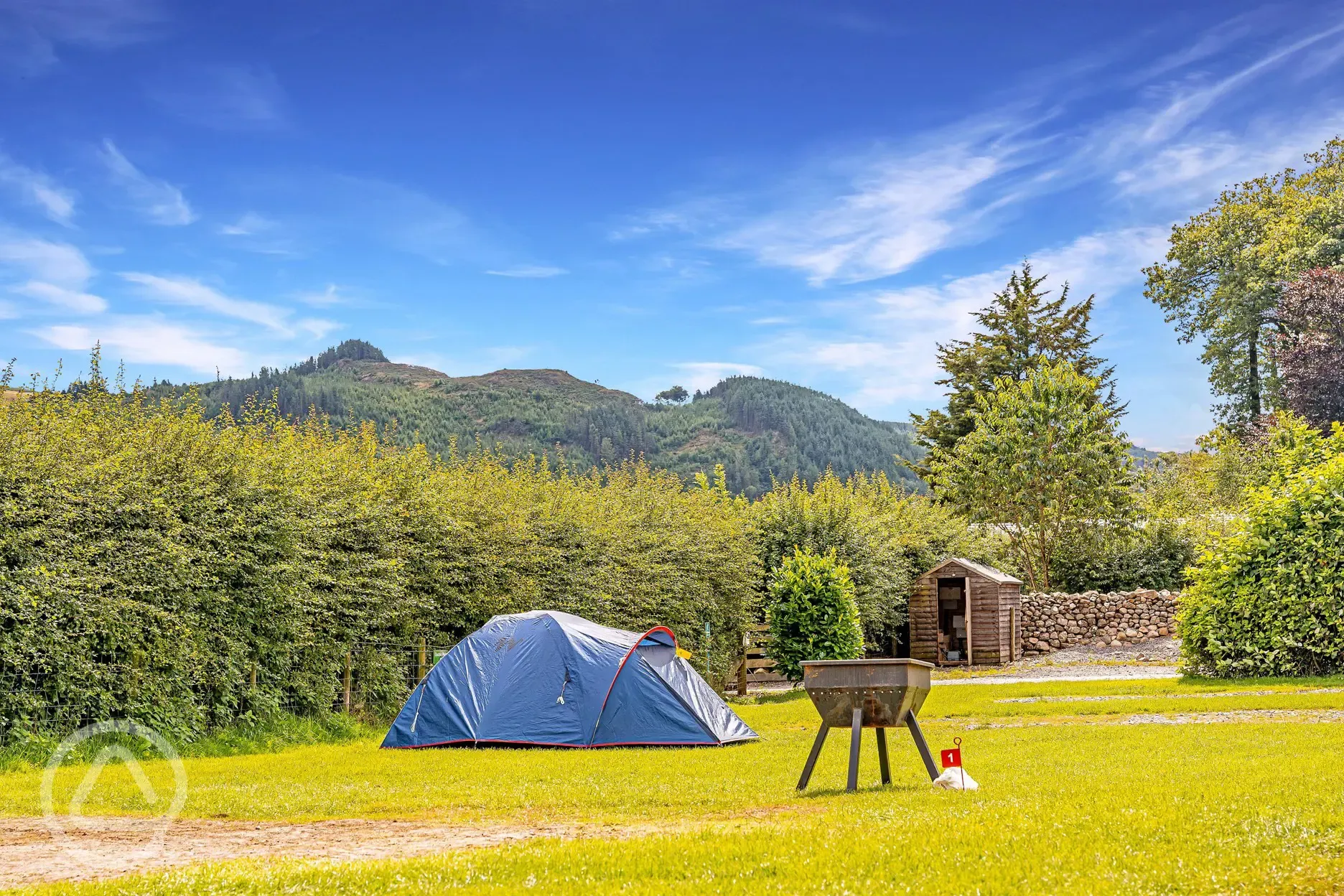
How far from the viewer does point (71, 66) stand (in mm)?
16422

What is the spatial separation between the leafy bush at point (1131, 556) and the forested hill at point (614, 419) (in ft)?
171

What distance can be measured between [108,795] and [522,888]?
5.72 meters

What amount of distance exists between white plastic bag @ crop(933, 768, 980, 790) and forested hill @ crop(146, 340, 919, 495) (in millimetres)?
77731

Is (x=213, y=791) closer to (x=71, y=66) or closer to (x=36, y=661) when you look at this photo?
(x=36, y=661)

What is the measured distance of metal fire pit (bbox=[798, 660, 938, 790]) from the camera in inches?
318

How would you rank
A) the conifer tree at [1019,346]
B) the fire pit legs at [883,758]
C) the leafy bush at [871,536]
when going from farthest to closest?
the conifer tree at [1019,346]
the leafy bush at [871,536]
the fire pit legs at [883,758]

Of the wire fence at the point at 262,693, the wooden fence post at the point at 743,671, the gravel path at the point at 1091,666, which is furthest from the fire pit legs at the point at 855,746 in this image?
the gravel path at the point at 1091,666

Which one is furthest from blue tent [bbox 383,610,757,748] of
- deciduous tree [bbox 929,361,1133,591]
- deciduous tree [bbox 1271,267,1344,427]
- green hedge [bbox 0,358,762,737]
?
deciduous tree [bbox 1271,267,1344,427]

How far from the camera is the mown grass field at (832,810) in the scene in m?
5.14

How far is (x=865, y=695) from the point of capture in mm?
8125

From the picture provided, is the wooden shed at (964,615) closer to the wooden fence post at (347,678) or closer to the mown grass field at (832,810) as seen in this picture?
the mown grass field at (832,810)

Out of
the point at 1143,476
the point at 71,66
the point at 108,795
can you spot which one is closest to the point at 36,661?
the point at 108,795

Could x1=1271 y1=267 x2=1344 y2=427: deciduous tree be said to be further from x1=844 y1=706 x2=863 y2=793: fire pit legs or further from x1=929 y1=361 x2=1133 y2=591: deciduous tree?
x1=844 y1=706 x2=863 y2=793: fire pit legs

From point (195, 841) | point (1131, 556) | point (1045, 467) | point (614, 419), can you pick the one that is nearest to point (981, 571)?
point (1045, 467)
